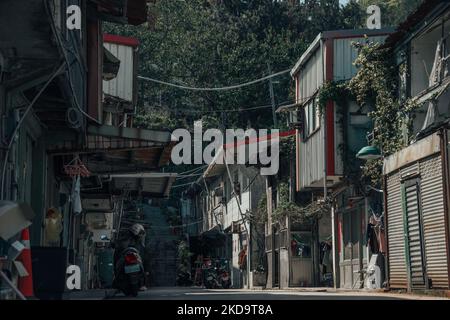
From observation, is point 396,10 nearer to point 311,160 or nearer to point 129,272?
point 311,160

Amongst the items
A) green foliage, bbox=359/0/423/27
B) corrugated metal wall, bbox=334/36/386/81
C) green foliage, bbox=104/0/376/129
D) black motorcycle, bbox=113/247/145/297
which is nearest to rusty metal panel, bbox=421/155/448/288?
black motorcycle, bbox=113/247/145/297

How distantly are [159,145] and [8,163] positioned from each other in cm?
563

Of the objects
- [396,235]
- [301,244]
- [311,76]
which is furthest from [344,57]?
[396,235]

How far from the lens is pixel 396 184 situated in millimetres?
19734

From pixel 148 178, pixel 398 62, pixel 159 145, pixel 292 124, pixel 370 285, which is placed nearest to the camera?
pixel 159 145

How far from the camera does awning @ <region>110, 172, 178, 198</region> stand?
2651 cm

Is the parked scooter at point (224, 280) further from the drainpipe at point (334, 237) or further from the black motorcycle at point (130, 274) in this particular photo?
the black motorcycle at point (130, 274)

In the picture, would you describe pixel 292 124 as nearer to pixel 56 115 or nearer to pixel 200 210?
pixel 56 115

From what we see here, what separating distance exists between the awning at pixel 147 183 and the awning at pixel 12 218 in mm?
16891

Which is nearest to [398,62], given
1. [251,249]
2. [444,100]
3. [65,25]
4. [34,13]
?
[444,100]

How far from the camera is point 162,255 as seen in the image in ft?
195

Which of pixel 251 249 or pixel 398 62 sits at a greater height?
pixel 398 62
